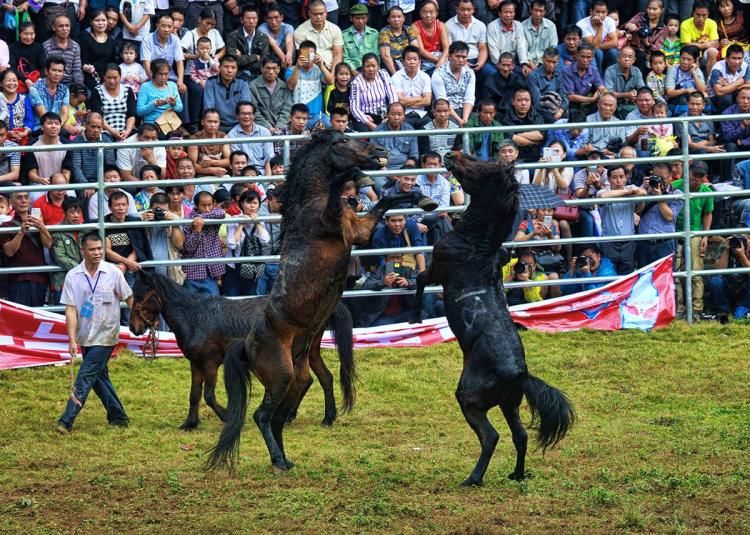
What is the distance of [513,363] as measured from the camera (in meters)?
8.86

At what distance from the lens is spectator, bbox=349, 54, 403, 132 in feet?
49.3

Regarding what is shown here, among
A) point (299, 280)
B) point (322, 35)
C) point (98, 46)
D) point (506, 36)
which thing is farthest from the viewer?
point (506, 36)

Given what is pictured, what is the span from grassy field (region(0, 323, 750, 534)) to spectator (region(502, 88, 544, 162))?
2.36 meters

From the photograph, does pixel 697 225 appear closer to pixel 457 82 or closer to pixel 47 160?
pixel 457 82

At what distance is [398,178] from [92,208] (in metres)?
3.36

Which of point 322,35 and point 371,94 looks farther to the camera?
point 322,35

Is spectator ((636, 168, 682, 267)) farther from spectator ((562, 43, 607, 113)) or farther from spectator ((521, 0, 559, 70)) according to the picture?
spectator ((521, 0, 559, 70))

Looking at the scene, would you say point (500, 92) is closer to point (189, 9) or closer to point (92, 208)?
point (189, 9)

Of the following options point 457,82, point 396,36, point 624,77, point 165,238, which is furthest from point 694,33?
point 165,238

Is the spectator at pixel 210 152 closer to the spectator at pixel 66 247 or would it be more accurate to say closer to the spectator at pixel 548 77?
the spectator at pixel 66 247

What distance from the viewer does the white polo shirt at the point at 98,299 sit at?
36.2ft

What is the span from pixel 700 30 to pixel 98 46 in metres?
8.36

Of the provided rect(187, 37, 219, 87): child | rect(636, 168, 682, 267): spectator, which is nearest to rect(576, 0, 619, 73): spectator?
rect(636, 168, 682, 267): spectator

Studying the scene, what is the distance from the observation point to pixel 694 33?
1733cm
